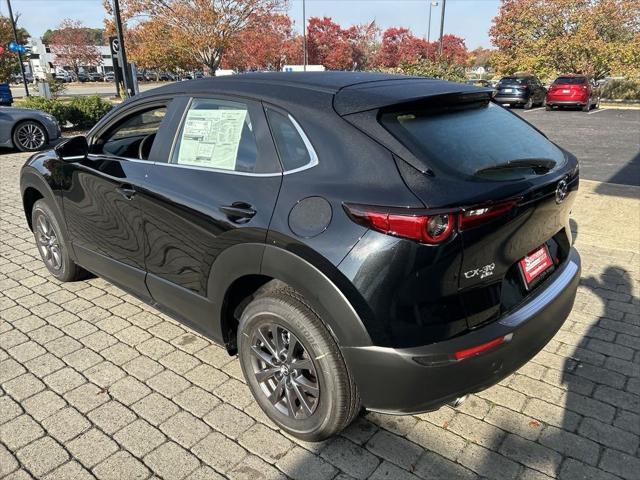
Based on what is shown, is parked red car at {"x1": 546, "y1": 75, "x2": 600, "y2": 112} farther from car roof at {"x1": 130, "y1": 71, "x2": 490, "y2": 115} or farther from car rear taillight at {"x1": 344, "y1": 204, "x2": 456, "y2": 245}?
car rear taillight at {"x1": 344, "y1": 204, "x2": 456, "y2": 245}

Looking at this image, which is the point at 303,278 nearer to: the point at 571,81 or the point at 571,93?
the point at 571,93

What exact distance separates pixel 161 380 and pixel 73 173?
172 cm

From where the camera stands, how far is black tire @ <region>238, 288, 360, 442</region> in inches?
89.9

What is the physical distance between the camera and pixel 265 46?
35000mm

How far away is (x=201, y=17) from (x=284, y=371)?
896 inches

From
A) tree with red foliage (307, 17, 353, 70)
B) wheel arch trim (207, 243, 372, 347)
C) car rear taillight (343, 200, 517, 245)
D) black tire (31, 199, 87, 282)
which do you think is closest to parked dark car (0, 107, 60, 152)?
black tire (31, 199, 87, 282)

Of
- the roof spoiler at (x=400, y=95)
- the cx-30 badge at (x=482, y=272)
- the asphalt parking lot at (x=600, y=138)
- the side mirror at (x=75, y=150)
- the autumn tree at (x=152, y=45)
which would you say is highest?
the autumn tree at (x=152, y=45)

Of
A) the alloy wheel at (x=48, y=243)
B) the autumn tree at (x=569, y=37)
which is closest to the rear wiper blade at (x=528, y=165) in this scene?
the alloy wheel at (x=48, y=243)

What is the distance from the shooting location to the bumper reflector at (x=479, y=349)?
2.11 metres

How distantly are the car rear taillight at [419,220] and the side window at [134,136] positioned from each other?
1700 mm

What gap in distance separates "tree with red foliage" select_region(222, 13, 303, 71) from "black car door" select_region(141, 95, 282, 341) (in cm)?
2305

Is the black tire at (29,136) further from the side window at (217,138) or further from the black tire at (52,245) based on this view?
the side window at (217,138)

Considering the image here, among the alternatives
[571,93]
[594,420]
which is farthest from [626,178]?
[571,93]

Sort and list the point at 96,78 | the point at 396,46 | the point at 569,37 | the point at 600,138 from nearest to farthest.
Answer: the point at 600,138 → the point at 569,37 → the point at 396,46 → the point at 96,78
